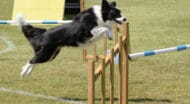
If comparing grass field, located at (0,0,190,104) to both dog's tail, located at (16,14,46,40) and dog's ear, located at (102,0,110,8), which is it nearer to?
dog's tail, located at (16,14,46,40)

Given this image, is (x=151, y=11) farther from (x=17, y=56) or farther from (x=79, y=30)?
(x=79, y=30)

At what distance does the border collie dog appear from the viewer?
5.59 metres

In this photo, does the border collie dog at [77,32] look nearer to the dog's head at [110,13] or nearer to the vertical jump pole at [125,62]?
the dog's head at [110,13]

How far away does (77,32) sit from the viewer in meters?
5.57

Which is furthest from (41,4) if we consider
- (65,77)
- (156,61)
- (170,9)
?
(65,77)

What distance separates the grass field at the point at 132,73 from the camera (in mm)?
7973

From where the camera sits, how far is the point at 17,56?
1139 cm

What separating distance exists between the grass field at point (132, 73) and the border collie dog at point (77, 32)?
6.30 feet

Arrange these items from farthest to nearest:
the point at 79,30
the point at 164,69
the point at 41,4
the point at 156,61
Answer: the point at 41,4
the point at 156,61
the point at 164,69
the point at 79,30

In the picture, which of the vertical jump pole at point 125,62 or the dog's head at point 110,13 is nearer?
the dog's head at point 110,13

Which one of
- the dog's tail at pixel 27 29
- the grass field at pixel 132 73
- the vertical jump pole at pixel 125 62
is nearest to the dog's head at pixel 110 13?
the vertical jump pole at pixel 125 62

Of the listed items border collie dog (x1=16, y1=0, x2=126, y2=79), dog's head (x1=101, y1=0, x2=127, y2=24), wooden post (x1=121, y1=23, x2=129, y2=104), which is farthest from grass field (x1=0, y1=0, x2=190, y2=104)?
dog's head (x1=101, y1=0, x2=127, y2=24)

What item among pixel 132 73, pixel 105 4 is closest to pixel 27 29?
pixel 105 4

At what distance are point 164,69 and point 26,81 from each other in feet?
8.99
